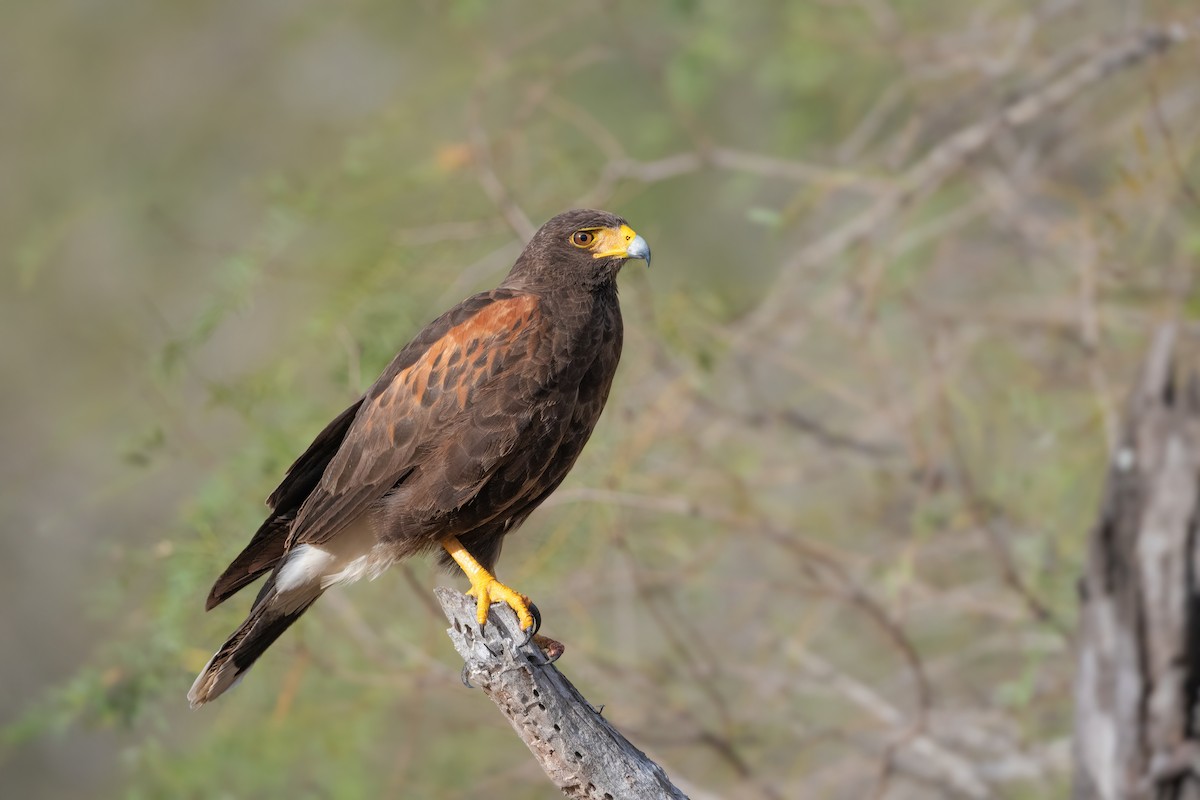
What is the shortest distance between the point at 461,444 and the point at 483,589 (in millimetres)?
462

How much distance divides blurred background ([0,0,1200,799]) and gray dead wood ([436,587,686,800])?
6.39ft

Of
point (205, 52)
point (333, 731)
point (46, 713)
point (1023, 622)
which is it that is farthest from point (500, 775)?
point (205, 52)

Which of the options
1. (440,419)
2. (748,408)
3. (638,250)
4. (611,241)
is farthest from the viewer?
(748,408)

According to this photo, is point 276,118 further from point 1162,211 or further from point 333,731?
point 1162,211

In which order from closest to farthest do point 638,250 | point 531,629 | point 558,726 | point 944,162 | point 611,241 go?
1. point 558,726
2. point 531,629
3. point 638,250
4. point 611,241
5. point 944,162

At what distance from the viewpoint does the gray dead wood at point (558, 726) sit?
3.69 metres

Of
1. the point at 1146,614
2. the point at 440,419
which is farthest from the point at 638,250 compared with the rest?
the point at 1146,614

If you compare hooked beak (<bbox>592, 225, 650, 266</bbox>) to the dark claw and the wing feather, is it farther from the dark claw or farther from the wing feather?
the dark claw

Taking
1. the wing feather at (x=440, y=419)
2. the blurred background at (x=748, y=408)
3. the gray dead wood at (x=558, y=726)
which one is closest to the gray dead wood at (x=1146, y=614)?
the blurred background at (x=748, y=408)

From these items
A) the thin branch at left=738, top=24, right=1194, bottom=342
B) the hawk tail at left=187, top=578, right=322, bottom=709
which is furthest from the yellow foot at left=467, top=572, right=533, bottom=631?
the thin branch at left=738, top=24, right=1194, bottom=342

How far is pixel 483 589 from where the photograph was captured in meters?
4.37

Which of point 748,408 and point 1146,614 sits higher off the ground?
point 748,408

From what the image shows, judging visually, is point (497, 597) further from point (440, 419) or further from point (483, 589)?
point (440, 419)

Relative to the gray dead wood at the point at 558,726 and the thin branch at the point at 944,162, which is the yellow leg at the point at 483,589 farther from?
the thin branch at the point at 944,162
